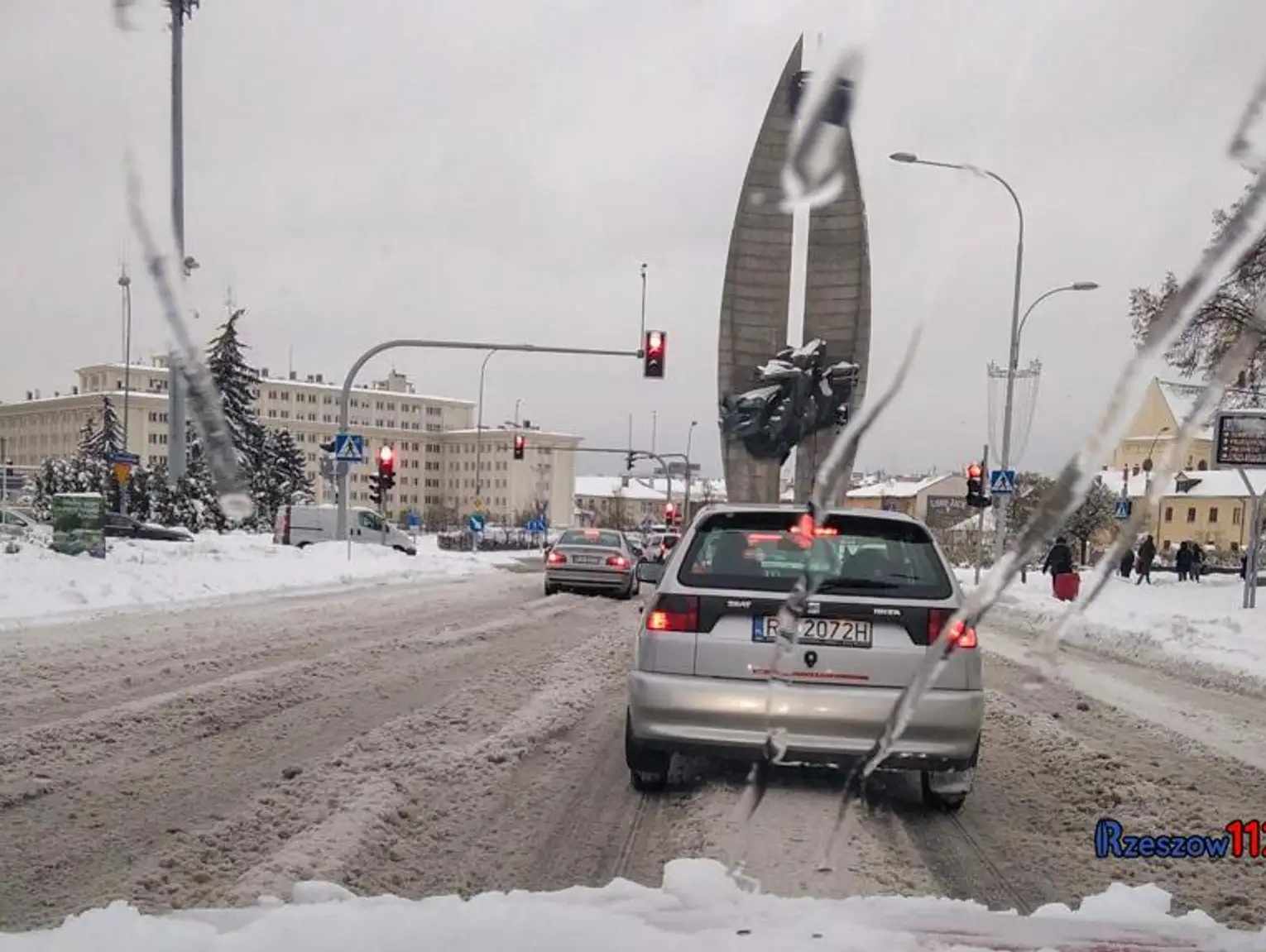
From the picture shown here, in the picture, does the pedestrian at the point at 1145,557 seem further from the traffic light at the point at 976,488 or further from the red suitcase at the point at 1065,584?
the red suitcase at the point at 1065,584

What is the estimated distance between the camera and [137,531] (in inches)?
1251

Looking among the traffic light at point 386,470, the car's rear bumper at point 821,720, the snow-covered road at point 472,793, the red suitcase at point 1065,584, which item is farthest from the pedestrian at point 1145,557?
the car's rear bumper at point 821,720

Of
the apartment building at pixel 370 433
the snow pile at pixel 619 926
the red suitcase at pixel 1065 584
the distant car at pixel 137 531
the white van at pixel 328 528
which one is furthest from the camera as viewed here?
the apartment building at pixel 370 433

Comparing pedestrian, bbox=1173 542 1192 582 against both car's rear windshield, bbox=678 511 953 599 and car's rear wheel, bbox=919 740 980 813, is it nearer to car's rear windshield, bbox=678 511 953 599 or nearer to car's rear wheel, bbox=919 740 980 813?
car's rear wheel, bbox=919 740 980 813

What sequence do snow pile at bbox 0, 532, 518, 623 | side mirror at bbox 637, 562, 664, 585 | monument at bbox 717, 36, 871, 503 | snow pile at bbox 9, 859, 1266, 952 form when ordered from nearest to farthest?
snow pile at bbox 9, 859, 1266, 952 < side mirror at bbox 637, 562, 664, 585 < snow pile at bbox 0, 532, 518, 623 < monument at bbox 717, 36, 871, 503

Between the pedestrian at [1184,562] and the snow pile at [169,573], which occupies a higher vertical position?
the snow pile at [169,573]

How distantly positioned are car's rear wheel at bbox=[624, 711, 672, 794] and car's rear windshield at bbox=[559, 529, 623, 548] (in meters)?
14.4

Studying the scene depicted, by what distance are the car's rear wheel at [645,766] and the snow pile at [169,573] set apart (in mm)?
9621

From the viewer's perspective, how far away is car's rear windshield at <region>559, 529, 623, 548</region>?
1991 centimetres

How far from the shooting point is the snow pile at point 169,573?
13.6 m

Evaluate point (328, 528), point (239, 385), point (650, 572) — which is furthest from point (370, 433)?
point (650, 572)

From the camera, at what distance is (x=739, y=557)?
5.05m

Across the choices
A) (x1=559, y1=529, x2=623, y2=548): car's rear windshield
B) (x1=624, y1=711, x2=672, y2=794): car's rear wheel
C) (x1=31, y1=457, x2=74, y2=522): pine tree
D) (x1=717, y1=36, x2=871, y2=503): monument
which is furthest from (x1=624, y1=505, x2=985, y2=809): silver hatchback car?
(x1=31, y1=457, x2=74, y2=522): pine tree

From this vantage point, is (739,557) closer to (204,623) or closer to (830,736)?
(830,736)
